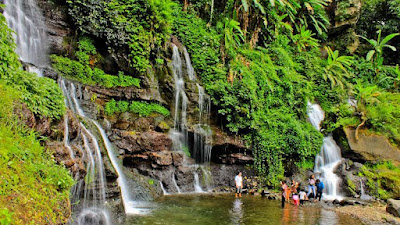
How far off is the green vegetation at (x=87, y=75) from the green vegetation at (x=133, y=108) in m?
1.01

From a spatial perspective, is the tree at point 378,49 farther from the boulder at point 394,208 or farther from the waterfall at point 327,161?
the boulder at point 394,208

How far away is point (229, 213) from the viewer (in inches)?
380

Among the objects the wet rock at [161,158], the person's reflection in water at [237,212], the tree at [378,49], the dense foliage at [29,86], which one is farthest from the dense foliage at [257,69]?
the dense foliage at [29,86]

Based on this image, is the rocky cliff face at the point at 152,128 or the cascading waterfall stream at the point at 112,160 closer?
the cascading waterfall stream at the point at 112,160

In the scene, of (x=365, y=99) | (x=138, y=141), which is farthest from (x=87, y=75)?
(x=365, y=99)

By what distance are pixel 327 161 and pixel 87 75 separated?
555 inches

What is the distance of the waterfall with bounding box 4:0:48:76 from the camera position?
1173 centimetres

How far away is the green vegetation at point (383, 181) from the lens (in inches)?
570

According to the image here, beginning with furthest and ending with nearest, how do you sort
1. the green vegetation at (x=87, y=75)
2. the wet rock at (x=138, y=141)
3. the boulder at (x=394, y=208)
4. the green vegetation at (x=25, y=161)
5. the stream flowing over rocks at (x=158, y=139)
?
the green vegetation at (x=87, y=75), the wet rock at (x=138, y=141), the stream flowing over rocks at (x=158, y=139), the boulder at (x=394, y=208), the green vegetation at (x=25, y=161)

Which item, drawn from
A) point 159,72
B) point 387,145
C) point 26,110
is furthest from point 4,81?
point 387,145

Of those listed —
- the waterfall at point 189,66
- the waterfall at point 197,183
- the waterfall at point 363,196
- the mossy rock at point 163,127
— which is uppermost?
the waterfall at point 189,66

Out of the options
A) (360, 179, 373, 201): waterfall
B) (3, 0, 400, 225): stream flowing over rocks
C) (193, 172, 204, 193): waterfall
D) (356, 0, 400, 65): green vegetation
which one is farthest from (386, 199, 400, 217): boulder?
(356, 0, 400, 65): green vegetation

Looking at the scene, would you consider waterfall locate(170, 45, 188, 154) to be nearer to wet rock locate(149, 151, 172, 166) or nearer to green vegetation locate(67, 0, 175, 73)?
wet rock locate(149, 151, 172, 166)

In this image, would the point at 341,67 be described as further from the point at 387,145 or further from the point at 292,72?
the point at 387,145
